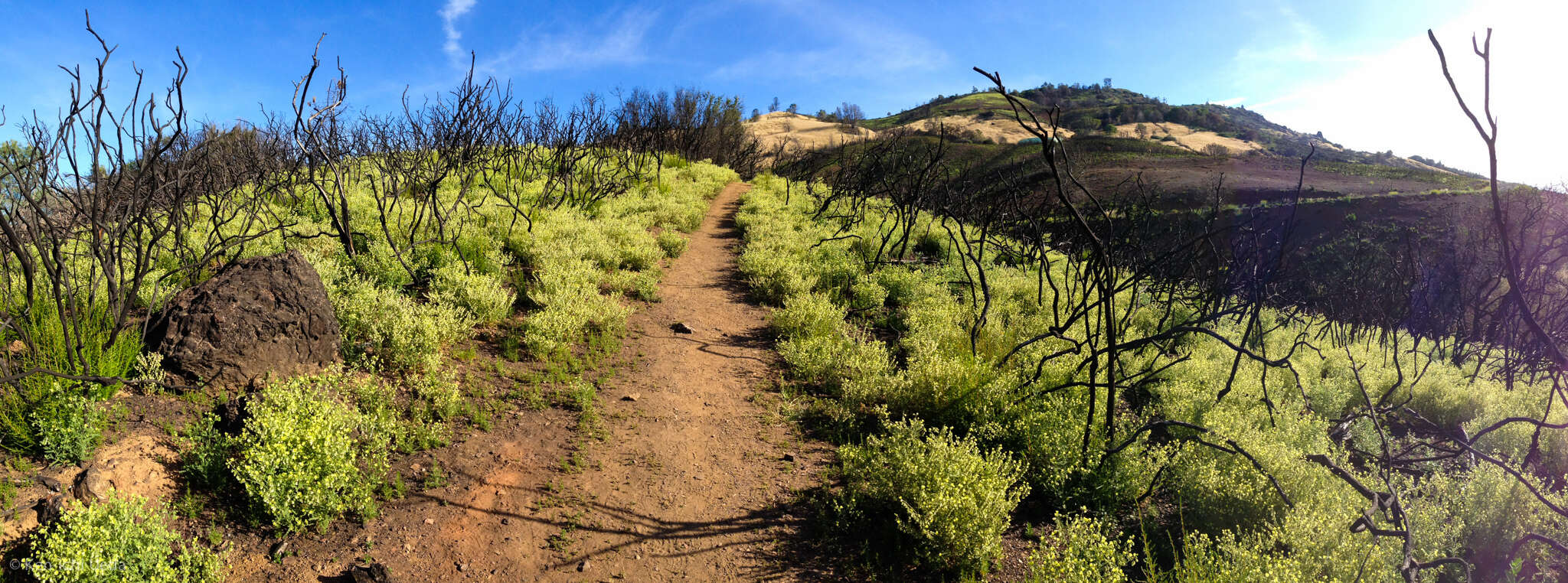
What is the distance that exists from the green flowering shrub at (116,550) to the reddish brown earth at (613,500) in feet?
0.76

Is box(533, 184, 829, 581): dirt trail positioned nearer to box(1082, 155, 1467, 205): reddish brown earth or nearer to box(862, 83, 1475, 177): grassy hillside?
box(1082, 155, 1467, 205): reddish brown earth

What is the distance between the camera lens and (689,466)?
4602 millimetres

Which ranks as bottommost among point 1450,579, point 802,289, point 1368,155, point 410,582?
point 410,582

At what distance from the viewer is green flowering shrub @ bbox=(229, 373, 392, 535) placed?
3.42 meters

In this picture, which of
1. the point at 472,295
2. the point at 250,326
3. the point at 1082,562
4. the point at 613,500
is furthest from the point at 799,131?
the point at 1082,562

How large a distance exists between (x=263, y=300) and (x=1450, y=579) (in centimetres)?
796

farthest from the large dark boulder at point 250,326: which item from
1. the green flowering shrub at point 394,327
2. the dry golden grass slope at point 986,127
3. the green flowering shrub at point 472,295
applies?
the dry golden grass slope at point 986,127

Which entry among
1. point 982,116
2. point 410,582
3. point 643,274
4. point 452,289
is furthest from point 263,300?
point 982,116

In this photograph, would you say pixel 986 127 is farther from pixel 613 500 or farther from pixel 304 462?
pixel 304 462

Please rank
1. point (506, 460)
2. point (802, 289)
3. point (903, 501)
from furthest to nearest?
1. point (802, 289)
2. point (506, 460)
3. point (903, 501)

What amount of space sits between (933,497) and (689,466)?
1.89 metres

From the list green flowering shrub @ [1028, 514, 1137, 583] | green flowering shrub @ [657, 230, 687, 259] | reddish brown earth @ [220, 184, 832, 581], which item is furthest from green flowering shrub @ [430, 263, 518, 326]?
green flowering shrub @ [1028, 514, 1137, 583]

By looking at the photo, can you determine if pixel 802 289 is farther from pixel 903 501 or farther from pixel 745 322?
pixel 903 501

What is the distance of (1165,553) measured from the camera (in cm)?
381
